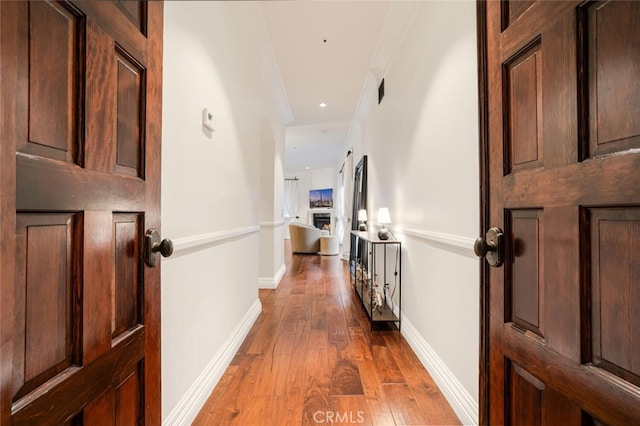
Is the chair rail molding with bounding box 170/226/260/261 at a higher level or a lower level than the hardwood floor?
Answer: higher

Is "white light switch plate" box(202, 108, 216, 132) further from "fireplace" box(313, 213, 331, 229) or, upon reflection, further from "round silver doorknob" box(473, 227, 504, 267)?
"fireplace" box(313, 213, 331, 229)

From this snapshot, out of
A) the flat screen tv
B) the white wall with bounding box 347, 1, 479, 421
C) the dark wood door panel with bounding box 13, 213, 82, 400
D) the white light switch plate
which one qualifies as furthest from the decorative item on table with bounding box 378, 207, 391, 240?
the flat screen tv

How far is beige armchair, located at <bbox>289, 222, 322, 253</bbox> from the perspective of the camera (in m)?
6.56

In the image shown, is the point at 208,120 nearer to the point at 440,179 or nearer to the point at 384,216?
the point at 440,179

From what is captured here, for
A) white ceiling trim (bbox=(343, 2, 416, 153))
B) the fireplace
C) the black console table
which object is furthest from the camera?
the fireplace

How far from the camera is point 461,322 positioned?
4.50 ft

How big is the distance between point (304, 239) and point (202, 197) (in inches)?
206

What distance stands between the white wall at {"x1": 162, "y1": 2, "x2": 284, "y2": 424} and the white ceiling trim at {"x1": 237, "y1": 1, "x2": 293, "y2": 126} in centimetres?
14

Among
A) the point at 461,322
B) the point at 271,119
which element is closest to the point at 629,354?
the point at 461,322

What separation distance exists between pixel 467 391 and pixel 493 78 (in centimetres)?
131

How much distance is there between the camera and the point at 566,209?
0.55 metres

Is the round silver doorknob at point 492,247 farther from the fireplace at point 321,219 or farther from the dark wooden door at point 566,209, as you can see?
the fireplace at point 321,219

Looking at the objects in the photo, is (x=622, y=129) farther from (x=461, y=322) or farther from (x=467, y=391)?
(x=467, y=391)

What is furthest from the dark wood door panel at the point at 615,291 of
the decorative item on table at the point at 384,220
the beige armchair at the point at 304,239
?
the beige armchair at the point at 304,239
